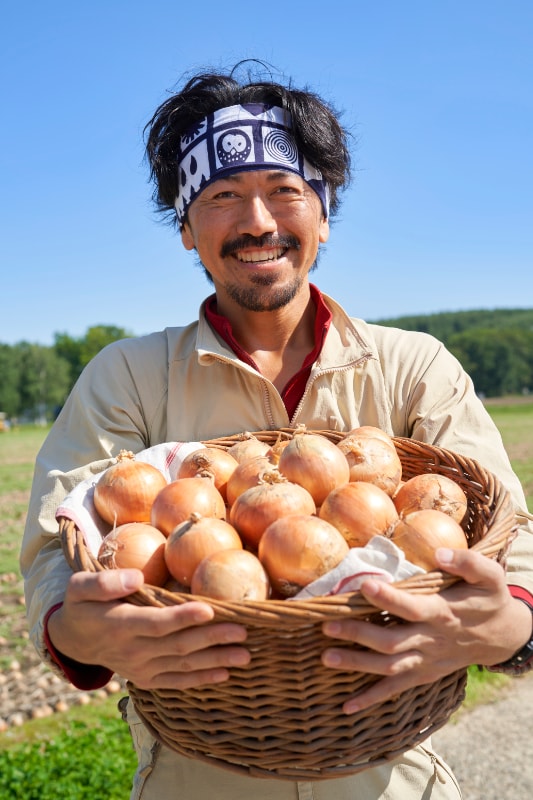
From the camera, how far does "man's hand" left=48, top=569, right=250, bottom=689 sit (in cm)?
132

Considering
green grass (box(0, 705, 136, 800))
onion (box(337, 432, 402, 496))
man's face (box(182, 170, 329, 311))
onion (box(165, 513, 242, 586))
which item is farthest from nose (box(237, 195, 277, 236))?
green grass (box(0, 705, 136, 800))

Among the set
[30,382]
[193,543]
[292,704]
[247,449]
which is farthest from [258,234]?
[30,382]

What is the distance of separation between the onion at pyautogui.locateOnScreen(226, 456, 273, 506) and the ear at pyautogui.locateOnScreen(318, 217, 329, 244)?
3.43 feet

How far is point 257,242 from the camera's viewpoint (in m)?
2.24

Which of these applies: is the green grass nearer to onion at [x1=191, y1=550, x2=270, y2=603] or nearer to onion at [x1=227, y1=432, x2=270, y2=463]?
onion at [x1=227, y1=432, x2=270, y2=463]

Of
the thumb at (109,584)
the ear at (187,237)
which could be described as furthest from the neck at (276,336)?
the thumb at (109,584)

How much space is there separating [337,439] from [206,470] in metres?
0.48

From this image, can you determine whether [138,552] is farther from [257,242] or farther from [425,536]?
[257,242]

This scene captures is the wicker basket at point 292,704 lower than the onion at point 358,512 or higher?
lower

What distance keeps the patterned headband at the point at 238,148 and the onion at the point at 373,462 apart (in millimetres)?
1001

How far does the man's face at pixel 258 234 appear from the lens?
7.42ft

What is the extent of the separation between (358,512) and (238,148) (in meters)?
1.32

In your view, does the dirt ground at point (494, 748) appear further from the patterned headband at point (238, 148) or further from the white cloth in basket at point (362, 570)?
the patterned headband at point (238, 148)

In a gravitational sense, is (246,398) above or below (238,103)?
below
